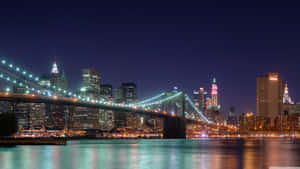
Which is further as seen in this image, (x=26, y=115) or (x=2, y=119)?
(x=26, y=115)

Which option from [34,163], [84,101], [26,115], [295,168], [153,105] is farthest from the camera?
[26,115]

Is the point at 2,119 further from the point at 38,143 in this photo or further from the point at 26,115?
the point at 26,115

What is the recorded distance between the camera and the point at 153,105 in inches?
4422

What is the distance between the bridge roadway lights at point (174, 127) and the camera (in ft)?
311

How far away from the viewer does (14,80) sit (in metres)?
71.7

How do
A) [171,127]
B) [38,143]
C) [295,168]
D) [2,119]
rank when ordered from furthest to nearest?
1. [171,127]
2. [38,143]
3. [2,119]
4. [295,168]

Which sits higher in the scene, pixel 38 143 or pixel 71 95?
pixel 71 95

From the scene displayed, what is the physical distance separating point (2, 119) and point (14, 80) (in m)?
10.00

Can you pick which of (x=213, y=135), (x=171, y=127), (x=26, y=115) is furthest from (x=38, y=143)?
(x=26, y=115)

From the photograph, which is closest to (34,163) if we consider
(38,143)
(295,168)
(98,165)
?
(98,165)

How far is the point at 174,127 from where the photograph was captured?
313 ft

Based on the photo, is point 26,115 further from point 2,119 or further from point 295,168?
point 295,168

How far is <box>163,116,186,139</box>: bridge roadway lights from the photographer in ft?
311

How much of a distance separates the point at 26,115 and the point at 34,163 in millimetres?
131215
